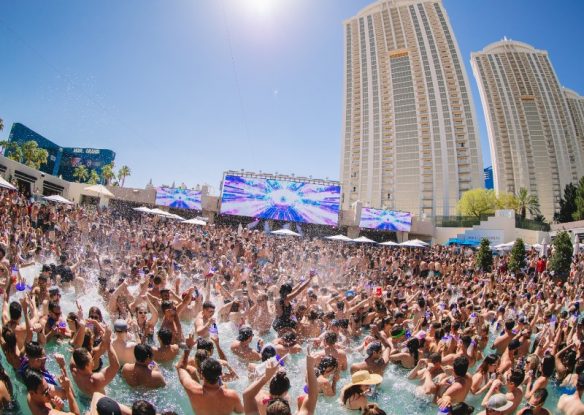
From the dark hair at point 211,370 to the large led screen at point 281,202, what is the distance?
28972 mm

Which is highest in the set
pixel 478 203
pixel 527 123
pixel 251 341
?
pixel 527 123

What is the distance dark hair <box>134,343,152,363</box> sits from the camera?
13.8 ft

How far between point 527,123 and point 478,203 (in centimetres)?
4303

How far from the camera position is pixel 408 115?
74.2 m

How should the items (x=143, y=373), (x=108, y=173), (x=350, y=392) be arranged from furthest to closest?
(x=108, y=173)
(x=143, y=373)
(x=350, y=392)

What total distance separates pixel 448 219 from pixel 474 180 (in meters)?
29.8

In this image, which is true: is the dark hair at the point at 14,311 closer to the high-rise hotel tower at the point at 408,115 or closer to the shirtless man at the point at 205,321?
the shirtless man at the point at 205,321

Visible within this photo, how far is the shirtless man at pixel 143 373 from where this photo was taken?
169 inches

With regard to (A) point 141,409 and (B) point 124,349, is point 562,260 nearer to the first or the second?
(B) point 124,349

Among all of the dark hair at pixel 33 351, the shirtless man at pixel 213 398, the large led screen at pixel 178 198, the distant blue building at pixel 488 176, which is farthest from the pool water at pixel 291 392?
the distant blue building at pixel 488 176

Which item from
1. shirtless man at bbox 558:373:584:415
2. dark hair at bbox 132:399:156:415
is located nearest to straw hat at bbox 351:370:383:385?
dark hair at bbox 132:399:156:415

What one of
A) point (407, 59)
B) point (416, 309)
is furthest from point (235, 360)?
point (407, 59)

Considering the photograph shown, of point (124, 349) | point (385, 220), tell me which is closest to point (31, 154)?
point (385, 220)

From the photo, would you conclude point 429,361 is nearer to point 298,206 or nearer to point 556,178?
point 298,206
